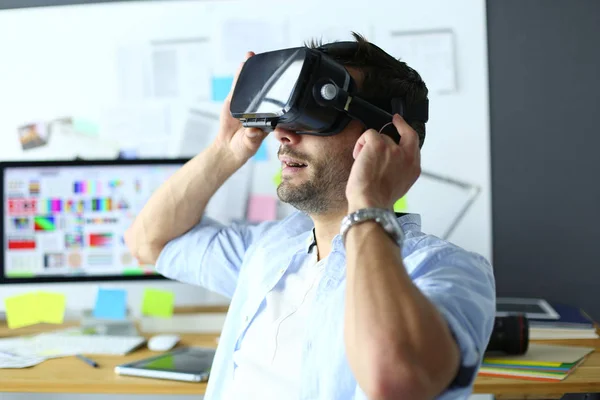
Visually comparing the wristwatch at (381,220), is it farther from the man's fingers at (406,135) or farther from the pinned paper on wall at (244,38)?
the pinned paper on wall at (244,38)

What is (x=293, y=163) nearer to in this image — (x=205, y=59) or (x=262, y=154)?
(x=262, y=154)

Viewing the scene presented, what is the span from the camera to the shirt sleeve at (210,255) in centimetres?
156

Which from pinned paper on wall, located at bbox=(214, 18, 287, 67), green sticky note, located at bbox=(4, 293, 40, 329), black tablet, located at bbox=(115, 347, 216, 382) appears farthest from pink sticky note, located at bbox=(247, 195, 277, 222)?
green sticky note, located at bbox=(4, 293, 40, 329)

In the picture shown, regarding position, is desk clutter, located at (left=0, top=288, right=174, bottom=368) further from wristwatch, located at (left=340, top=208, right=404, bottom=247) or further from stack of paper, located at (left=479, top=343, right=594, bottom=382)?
wristwatch, located at (left=340, top=208, right=404, bottom=247)

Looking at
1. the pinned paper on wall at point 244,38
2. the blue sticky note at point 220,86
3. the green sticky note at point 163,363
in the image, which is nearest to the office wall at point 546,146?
the pinned paper on wall at point 244,38

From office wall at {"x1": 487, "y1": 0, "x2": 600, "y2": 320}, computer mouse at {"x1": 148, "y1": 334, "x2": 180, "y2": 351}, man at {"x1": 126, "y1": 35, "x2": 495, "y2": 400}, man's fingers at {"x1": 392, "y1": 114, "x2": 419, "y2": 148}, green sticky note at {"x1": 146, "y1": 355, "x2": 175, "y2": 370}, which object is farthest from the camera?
office wall at {"x1": 487, "y1": 0, "x2": 600, "y2": 320}

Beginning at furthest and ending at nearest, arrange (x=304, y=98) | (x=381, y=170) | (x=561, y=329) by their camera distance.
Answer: (x=561, y=329), (x=304, y=98), (x=381, y=170)

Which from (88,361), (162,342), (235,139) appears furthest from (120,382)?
(235,139)

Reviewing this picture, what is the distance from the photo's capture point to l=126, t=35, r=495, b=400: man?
89 cm

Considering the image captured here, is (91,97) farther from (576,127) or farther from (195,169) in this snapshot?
(576,127)

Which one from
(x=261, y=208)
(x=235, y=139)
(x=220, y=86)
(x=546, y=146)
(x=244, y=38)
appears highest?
(x=244, y=38)

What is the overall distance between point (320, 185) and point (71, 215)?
103 centimetres

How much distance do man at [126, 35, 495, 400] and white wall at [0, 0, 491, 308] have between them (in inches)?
25.5

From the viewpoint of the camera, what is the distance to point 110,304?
6.84 feet
